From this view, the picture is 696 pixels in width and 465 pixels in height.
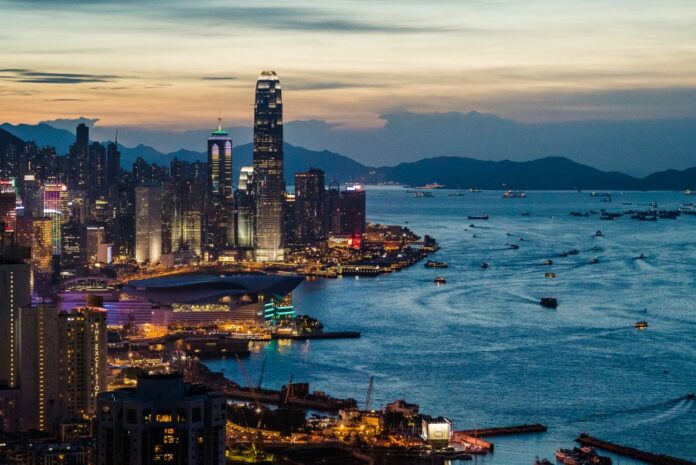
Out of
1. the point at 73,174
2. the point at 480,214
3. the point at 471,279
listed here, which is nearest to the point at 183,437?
the point at 471,279

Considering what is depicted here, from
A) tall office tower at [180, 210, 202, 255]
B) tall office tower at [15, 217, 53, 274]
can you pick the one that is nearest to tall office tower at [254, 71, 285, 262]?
tall office tower at [180, 210, 202, 255]

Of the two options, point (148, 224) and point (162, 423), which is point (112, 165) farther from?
point (162, 423)

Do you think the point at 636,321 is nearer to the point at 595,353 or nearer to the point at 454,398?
the point at 595,353

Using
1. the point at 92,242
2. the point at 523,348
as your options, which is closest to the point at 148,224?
the point at 92,242

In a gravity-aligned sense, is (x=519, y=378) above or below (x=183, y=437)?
below

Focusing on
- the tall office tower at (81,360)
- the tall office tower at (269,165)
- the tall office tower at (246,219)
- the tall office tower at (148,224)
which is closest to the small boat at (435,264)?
the tall office tower at (269,165)

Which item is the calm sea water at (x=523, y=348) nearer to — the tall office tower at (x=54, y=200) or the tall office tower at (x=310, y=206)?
the tall office tower at (x=310, y=206)

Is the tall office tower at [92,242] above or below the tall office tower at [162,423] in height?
below
